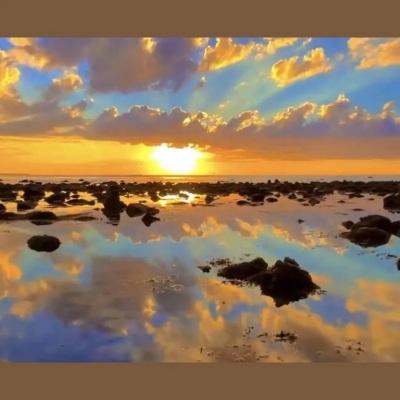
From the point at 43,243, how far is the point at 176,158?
4.52ft

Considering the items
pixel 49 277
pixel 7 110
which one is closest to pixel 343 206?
pixel 49 277

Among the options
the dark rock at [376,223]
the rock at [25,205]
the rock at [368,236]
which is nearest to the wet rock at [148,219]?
the rock at [25,205]

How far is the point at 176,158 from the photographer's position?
4.11 meters

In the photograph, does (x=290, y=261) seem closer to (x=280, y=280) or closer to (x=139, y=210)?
(x=280, y=280)

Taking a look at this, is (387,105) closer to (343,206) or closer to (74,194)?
(343,206)

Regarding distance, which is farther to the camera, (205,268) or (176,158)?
(176,158)

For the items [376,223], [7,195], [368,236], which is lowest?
[368,236]

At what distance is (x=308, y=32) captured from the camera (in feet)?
11.5

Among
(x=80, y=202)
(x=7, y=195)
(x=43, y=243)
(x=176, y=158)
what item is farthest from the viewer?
(x=80, y=202)

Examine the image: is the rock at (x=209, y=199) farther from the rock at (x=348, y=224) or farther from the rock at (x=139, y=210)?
the rock at (x=348, y=224)

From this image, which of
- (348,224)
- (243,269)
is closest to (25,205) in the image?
(243,269)

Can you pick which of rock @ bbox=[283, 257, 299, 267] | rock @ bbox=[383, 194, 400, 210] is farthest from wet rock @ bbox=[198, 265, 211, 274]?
rock @ bbox=[383, 194, 400, 210]

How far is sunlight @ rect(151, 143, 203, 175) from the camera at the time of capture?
4090 mm

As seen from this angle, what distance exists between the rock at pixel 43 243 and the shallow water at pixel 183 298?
0.05 metres
